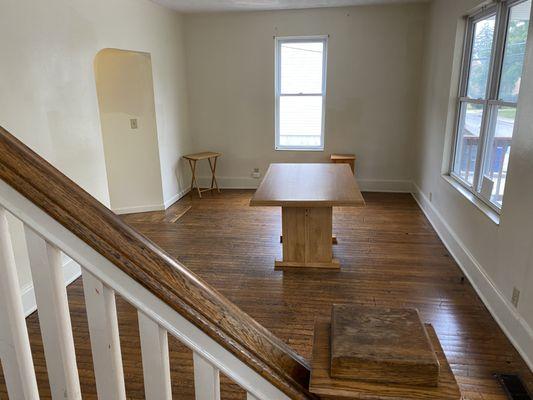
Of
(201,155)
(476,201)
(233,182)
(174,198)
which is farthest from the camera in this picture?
(233,182)

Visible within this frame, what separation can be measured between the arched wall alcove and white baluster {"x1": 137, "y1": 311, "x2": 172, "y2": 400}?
4.58 m

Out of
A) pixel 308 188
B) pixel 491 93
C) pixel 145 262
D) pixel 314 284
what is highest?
pixel 491 93

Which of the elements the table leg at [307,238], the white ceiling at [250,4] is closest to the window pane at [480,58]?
the table leg at [307,238]

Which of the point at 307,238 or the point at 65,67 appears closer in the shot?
the point at 65,67

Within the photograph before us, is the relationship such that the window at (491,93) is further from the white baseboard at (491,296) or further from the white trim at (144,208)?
the white trim at (144,208)

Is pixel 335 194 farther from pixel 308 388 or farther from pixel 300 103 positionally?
pixel 300 103

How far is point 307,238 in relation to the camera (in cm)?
345

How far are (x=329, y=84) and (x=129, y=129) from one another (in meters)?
2.84

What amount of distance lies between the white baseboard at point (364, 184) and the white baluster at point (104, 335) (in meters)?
5.63

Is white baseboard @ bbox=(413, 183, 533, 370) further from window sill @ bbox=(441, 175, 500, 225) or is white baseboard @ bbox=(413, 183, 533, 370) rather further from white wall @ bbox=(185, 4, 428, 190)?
white wall @ bbox=(185, 4, 428, 190)

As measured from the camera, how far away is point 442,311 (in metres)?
2.78

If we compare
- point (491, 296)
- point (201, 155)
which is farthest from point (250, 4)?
point (491, 296)

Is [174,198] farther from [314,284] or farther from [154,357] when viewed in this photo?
[154,357]

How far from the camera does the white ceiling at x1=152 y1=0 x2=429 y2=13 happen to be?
15.9ft
